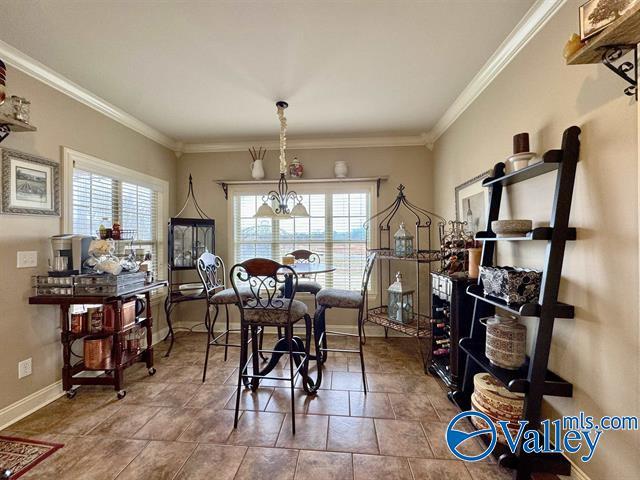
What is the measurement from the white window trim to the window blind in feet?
0.16

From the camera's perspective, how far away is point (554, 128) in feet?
5.62

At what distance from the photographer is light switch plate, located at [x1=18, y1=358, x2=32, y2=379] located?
2230mm

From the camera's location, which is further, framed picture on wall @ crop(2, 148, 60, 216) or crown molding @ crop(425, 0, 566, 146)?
framed picture on wall @ crop(2, 148, 60, 216)

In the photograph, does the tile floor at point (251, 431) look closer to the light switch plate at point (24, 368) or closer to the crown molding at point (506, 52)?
the light switch plate at point (24, 368)

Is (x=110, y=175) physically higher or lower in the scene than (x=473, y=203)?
higher

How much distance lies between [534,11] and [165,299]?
4.41 metres

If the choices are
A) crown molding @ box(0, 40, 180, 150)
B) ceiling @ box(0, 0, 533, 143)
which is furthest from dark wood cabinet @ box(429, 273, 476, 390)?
crown molding @ box(0, 40, 180, 150)

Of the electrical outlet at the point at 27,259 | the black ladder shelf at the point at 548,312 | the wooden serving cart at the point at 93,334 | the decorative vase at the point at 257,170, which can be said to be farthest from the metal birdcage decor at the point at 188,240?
the black ladder shelf at the point at 548,312

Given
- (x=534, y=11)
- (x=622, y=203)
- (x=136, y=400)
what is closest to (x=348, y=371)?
(x=136, y=400)

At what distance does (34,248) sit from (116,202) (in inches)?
41.4

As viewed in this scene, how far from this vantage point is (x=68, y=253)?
8.07 ft

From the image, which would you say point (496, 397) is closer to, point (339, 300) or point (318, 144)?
point (339, 300)

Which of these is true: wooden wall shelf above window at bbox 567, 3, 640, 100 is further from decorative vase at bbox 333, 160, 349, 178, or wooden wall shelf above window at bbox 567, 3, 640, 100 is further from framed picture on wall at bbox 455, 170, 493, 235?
decorative vase at bbox 333, 160, 349, 178

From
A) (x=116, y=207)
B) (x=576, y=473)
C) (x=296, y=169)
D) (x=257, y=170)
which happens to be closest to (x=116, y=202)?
(x=116, y=207)
